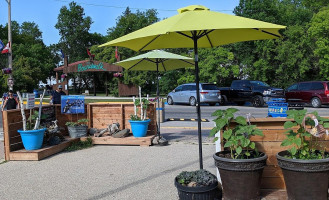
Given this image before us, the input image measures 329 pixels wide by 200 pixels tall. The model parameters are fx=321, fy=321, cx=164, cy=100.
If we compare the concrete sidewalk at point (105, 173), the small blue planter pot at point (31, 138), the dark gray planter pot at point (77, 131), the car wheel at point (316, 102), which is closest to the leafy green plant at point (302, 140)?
the concrete sidewalk at point (105, 173)

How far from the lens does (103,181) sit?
5570mm

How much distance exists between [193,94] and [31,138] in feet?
52.7

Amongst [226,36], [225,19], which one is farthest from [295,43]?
[225,19]

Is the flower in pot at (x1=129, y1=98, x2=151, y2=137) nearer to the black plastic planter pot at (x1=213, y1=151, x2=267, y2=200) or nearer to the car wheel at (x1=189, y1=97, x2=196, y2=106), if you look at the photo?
the black plastic planter pot at (x1=213, y1=151, x2=267, y2=200)

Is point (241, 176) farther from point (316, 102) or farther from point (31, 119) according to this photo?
point (316, 102)

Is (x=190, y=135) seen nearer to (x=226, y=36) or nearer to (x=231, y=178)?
(x=226, y=36)

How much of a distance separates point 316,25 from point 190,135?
20.9m

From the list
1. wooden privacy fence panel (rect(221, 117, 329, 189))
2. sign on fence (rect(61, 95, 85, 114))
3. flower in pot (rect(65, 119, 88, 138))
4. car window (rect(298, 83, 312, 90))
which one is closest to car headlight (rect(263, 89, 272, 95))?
car window (rect(298, 83, 312, 90))

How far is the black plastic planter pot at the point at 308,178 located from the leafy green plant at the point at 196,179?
0.97 m

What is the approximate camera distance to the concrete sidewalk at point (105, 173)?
4984 mm

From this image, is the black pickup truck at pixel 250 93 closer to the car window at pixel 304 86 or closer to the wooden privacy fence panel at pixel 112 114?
the car window at pixel 304 86

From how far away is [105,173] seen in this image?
6082 millimetres

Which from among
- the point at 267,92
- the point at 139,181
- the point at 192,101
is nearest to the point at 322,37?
the point at 267,92

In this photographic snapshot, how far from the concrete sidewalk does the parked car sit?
13199 millimetres
